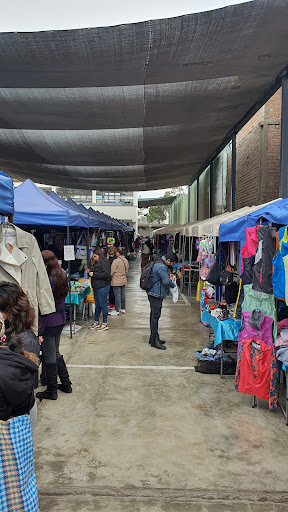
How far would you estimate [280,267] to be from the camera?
373 cm

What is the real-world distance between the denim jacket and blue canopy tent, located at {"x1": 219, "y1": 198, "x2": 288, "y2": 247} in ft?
3.49

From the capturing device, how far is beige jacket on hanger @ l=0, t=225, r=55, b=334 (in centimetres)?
338

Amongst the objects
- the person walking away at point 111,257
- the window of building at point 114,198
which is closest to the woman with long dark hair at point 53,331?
the person walking away at point 111,257

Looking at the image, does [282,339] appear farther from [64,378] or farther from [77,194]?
[77,194]

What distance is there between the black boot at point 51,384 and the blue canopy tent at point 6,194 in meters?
1.85

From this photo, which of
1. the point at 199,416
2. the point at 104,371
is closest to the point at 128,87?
the point at 104,371

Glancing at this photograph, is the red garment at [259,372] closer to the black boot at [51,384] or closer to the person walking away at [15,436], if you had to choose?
the black boot at [51,384]

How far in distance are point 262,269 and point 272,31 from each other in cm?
261

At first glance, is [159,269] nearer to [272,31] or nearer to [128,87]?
[128,87]

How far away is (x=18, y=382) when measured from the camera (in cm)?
188

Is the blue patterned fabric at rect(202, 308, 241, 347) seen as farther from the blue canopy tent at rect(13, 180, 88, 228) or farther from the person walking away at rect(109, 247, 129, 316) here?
the person walking away at rect(109, 247, 129, 316)

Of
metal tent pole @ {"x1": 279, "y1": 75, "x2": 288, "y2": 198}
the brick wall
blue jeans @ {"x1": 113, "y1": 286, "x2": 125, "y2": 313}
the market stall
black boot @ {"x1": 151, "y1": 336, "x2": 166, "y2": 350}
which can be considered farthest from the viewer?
the brick wall

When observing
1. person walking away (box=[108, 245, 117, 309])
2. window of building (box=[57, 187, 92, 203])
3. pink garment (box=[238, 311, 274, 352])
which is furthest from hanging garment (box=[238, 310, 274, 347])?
window of building (box=[57, 187, 92, 203])

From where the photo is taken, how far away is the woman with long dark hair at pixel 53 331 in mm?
4227
